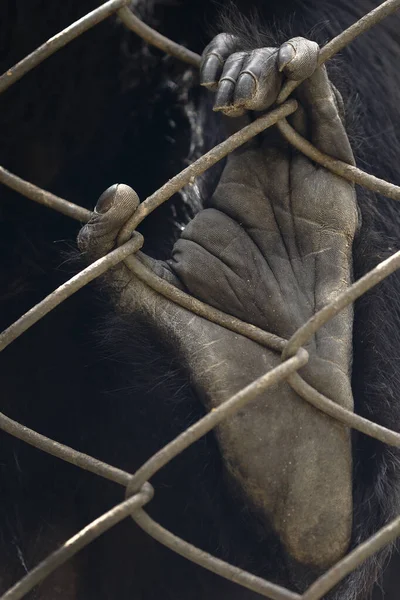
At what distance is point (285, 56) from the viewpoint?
0.93 meters

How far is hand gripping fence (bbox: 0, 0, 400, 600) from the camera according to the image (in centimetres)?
80

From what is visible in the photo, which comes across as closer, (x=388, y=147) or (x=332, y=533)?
(x=332, y=533)

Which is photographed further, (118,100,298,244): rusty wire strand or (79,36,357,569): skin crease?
(79,36,357,569): skin crease

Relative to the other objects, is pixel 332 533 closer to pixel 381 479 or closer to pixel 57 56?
pixel 381 479

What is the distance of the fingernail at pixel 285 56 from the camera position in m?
0.93

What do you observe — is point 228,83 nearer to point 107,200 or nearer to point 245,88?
point 245,88

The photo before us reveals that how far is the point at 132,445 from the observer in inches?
46.3

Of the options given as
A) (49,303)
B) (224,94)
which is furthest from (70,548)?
(224,94)

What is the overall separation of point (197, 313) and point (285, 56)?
258mm

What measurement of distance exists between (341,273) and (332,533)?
266 millimetres

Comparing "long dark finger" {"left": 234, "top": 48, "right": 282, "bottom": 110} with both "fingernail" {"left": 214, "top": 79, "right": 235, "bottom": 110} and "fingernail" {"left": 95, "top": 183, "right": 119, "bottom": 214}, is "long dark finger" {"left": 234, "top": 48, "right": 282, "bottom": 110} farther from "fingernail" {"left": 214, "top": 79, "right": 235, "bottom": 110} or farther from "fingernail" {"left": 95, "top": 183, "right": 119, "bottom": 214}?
"fingernail" {"left": 95, "top": 183, "right": 119, "bottom": 214}

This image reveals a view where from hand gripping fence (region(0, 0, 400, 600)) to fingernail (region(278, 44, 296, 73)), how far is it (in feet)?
0.10

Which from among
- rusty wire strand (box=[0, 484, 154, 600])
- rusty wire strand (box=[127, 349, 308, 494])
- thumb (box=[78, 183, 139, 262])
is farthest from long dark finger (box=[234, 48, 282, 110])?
rusty wire strand (box=[0, 484, 154, 600])

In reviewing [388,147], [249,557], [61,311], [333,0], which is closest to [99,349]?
[61,311]
